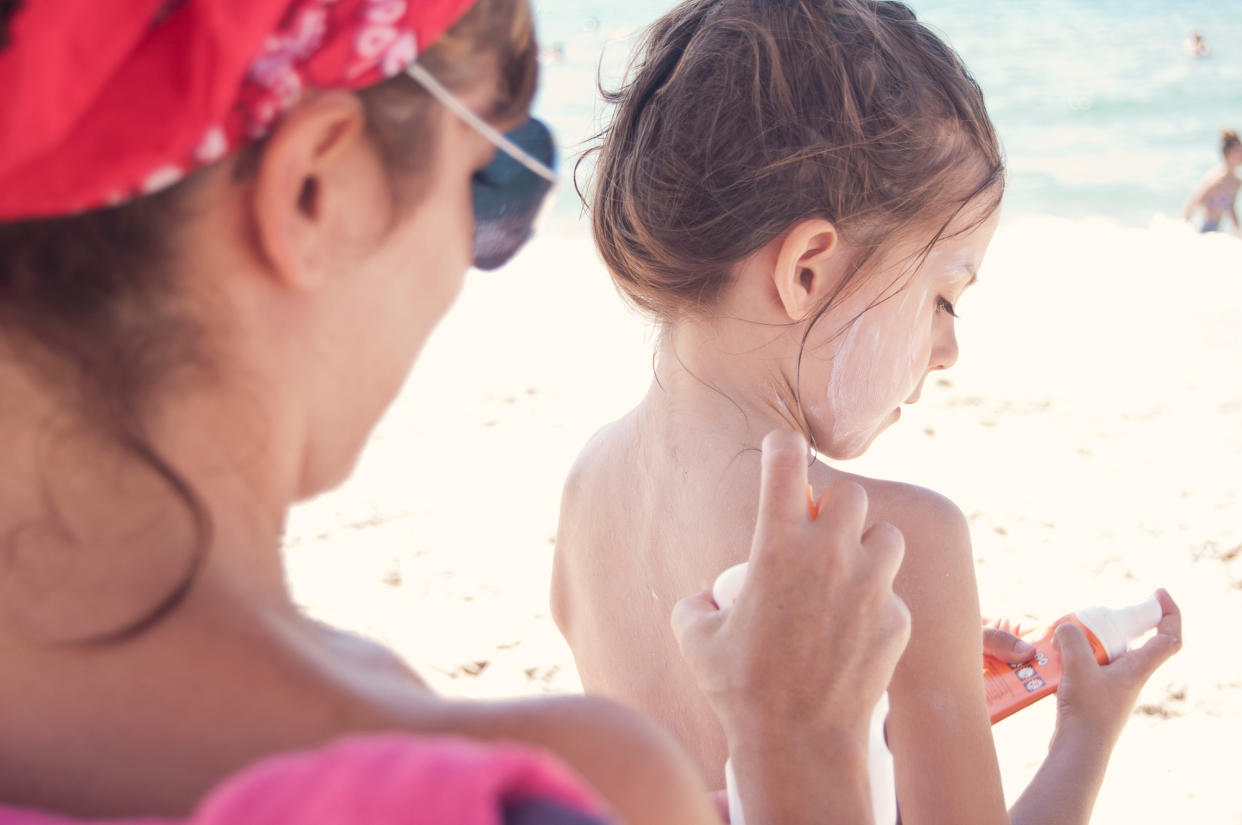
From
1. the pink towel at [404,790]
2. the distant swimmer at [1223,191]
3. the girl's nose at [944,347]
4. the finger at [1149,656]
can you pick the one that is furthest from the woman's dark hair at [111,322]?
the distant swimmer at [1223,191]

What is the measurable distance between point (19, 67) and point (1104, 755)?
6.67 ft

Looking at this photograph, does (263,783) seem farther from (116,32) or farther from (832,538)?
(832,538)

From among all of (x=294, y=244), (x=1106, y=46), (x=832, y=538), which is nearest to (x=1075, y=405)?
(x=832, y=538)

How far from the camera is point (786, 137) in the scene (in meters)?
1.88

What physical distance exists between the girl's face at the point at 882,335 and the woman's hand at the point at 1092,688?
577 millimetres

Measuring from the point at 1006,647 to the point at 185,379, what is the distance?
5.90 feet

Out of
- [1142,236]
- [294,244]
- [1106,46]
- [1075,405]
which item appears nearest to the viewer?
[294,244]

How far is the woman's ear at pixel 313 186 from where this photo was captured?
86 centimetres

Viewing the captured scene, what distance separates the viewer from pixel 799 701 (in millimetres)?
1277

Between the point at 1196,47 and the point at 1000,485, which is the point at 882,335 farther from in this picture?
the point at 1196,47

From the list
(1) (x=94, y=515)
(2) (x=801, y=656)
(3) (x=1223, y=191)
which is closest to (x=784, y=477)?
(2) (x=801, y=656)

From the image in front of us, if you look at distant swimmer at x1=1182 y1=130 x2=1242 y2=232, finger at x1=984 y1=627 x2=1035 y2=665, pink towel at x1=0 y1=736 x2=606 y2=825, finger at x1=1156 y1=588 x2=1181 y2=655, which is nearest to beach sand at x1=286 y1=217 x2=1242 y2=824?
finger at x1=1156 y1=588 x2=1181 y2=655

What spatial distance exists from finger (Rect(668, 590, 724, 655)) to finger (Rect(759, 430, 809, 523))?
182 mm

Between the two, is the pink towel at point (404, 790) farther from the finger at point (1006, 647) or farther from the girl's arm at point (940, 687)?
the finger at point (1006, 647)
